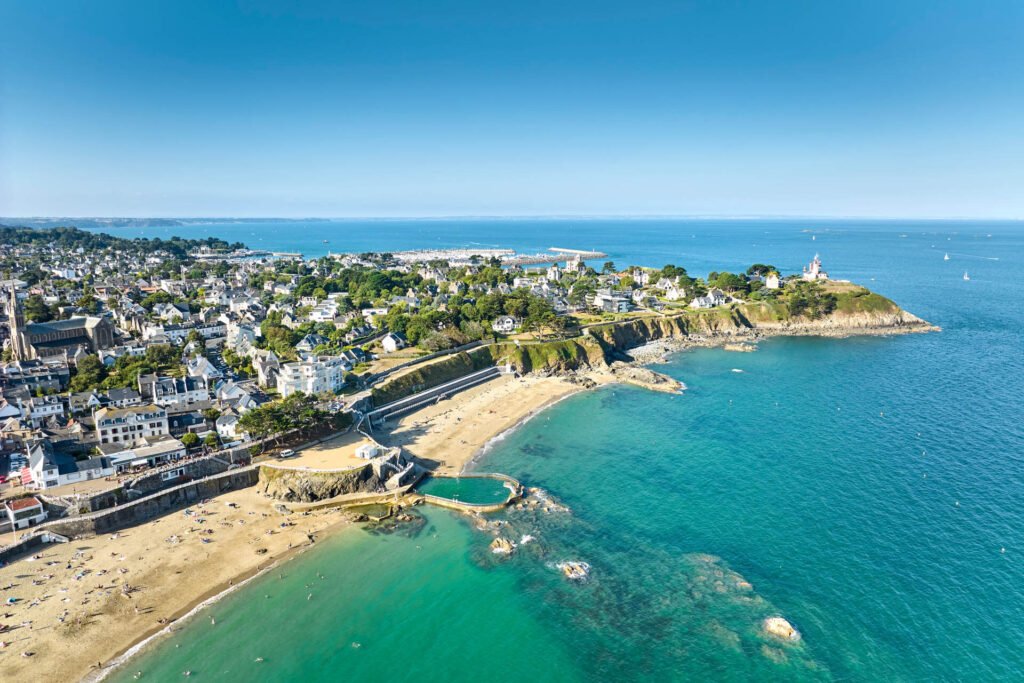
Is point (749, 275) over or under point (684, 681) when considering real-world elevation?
over

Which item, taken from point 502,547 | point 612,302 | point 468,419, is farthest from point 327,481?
point 612,302

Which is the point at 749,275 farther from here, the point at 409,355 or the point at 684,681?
the point at 684,681

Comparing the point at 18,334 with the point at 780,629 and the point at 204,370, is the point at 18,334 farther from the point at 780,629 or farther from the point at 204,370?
the point at 780,629

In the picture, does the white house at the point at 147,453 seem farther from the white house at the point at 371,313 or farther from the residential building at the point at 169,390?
the white house at the point at 371,313

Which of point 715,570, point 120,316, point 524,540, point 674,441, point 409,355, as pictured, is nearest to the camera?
point 715,570

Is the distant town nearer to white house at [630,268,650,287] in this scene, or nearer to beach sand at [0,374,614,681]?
white house at [630,268,650,287]

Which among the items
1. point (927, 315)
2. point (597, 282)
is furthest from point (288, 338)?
point (927, 315)

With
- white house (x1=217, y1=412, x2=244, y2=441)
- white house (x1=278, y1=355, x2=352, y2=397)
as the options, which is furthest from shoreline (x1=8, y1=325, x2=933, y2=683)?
white house (x1=278, y1=355, x2=352, y2=397)
